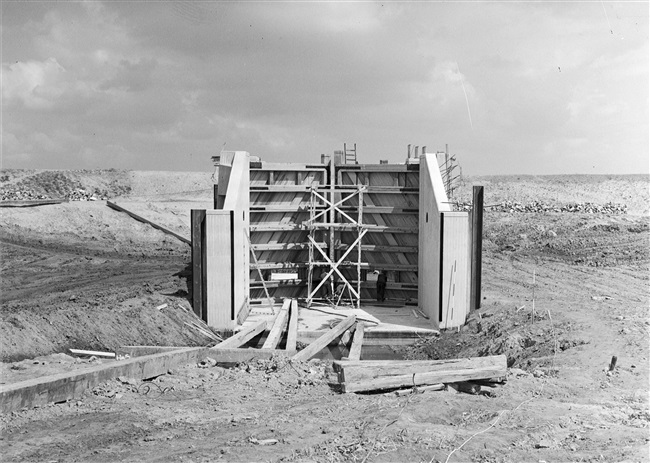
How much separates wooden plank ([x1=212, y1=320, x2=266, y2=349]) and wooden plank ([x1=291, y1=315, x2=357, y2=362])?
1500 mm

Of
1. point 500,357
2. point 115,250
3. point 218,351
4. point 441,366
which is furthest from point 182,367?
point 115,250

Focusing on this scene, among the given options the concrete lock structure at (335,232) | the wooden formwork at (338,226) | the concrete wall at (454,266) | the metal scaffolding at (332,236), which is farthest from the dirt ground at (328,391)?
the metal scaffolding at (332,236)

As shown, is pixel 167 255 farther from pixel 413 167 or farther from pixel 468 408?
pixel 468 408

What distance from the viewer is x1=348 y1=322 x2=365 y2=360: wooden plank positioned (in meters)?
12.7

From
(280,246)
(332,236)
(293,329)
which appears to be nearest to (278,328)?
(293,329)

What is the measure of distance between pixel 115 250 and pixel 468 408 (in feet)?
75.2

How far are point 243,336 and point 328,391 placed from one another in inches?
176

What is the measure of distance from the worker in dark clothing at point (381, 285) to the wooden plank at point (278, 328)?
261cm

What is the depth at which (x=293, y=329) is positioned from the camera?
47.6 ft

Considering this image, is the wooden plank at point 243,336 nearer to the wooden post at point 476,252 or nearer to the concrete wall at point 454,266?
the concrete wall at point 454,266

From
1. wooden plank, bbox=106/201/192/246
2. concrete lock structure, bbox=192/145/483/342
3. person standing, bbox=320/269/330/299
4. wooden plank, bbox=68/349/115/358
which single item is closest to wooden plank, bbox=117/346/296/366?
wooden plank, bbox=68/349/115/358

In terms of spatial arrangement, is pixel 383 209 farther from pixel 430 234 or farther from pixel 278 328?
pixel 278 328

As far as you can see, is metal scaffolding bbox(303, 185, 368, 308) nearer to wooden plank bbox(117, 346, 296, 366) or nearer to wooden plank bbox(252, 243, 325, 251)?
wooden plank bbox(252, 243, 325, 251)

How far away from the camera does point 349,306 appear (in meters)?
18.0
